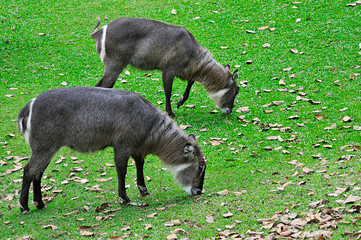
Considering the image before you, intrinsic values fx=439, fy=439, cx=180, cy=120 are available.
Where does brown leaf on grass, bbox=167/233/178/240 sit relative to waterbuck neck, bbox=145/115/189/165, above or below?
below

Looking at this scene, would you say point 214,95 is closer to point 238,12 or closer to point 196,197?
point 196,197

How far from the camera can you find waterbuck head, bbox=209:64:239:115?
10.5 meters

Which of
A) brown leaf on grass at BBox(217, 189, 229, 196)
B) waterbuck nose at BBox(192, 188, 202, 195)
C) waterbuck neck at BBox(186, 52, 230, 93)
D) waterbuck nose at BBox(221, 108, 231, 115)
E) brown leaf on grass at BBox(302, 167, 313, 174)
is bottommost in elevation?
waterbuck nose at BBox(221, 108, 231, 115)

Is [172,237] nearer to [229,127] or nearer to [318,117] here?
[229,127]

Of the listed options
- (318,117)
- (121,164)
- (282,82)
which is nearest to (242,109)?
(282,82)

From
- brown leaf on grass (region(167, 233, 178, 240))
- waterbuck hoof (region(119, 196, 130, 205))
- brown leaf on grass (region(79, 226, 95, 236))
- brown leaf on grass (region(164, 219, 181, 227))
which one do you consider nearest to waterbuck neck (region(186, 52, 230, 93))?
waterbuck hoof (region(119, 196, 130, 205))

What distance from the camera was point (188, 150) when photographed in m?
7.07

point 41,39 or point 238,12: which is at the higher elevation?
point 238,12

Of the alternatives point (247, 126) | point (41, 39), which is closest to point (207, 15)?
point (41, 39)

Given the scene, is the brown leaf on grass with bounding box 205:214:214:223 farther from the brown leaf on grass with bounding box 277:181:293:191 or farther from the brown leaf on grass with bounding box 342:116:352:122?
the brown leaf on grass with bounding box 342:116:352:122

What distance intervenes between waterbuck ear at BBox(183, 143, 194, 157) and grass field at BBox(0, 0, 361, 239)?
2.30 ft

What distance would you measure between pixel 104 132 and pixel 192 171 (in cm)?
155

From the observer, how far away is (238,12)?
51.1ft

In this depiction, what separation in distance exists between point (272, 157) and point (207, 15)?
8.48m
